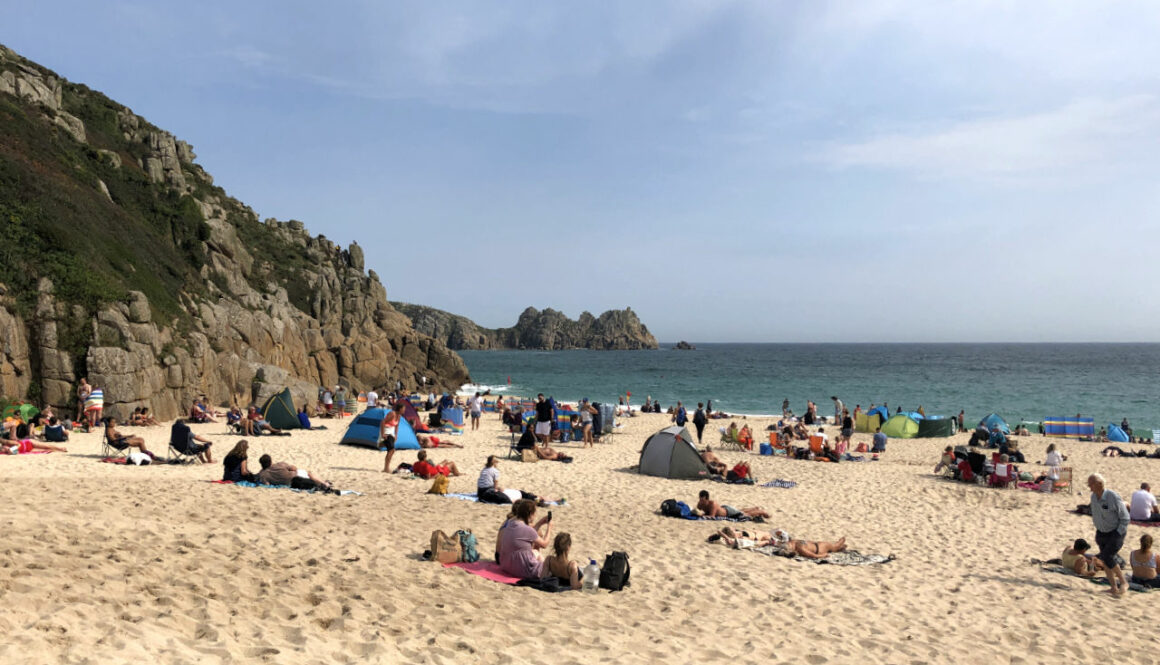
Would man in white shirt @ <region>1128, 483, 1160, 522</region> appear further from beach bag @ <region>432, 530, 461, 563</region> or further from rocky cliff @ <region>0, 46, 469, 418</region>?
rocky cliff @ <region>0, 46, 469, 418</region>

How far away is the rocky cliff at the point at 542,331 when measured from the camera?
182750 mm

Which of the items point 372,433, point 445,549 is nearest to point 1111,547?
point 445,549

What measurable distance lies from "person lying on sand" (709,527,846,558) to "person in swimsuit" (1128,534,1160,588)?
11.6 feet

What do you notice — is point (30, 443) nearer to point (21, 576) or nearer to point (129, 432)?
point (129, 432)

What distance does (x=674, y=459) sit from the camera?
1616cm

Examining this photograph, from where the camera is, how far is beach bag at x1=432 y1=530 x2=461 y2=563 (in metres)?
7.90

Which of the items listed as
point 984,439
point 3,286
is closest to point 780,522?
point 984,439

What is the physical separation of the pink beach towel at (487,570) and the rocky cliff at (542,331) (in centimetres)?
17475

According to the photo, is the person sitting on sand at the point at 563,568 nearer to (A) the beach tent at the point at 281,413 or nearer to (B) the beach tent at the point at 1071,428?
(A) the beach tent at the point at 281,413

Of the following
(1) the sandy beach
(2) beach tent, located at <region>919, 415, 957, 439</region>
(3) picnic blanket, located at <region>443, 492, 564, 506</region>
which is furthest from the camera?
(2) beach tent, located at <region>919, 415, 957, 439</region>

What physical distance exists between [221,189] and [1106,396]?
6957 cm

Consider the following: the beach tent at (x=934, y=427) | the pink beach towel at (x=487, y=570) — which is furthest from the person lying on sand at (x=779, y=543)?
the beach tent at (x=934, y=427)

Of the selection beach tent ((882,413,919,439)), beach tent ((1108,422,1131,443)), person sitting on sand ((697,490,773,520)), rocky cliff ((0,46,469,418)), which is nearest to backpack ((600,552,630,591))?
person sitting on sand ((697,490,773,520))

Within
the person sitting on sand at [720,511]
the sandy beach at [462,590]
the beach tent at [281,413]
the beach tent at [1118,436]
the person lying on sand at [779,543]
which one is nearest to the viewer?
the sandy beach at [462,590]
